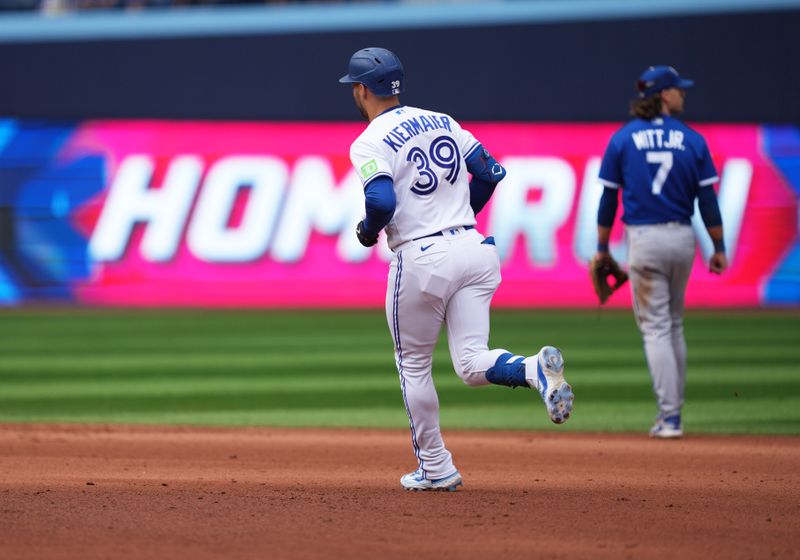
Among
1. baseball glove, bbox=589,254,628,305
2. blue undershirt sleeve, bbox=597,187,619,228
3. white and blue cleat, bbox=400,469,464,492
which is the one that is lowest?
white and blue cleat, bbox=400,469,464,492

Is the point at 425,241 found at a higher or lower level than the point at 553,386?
higher

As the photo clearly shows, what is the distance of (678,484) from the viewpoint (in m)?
6.12

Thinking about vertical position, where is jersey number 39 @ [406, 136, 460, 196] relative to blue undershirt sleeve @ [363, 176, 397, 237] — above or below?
above

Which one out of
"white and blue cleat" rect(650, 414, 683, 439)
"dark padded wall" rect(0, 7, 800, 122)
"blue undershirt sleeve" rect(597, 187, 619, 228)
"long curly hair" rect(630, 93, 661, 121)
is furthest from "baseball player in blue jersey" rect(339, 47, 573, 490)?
"dark padded wall" rect(0, 7, 800, 122)

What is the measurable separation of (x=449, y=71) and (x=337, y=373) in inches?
375

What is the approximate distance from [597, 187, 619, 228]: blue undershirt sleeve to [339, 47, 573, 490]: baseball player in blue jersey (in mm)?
2386

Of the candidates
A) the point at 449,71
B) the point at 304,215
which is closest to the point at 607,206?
the point at 304,215

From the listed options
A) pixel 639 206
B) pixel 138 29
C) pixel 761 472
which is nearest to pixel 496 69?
pixel 138 29

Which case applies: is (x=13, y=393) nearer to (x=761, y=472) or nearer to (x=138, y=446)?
(x=138, y=446)

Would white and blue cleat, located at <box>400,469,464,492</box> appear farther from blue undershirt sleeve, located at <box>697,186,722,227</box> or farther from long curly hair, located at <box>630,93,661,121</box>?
long curly hair, located at <box>630,93,661,121</box>

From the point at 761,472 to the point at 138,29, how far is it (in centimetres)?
1603

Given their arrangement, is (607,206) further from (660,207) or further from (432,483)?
(432,483)

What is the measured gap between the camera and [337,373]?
37.6 ft

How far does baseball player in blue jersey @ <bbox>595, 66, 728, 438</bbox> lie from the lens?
7.83 metres
